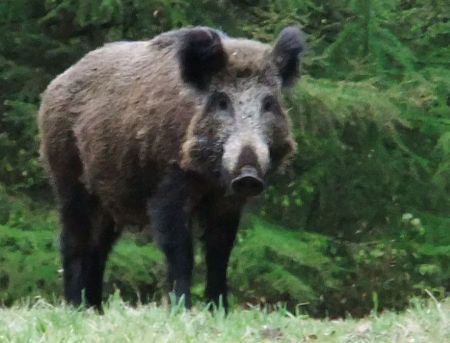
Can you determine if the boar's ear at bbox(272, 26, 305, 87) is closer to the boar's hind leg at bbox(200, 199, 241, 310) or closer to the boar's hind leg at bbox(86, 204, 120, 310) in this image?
the boar's hind leg at bbox(200, 199, 241, 310)

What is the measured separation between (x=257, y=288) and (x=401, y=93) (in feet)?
9.38

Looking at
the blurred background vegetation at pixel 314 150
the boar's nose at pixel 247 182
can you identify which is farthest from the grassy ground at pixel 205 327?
the blurred background vegetation at pixel 314 150

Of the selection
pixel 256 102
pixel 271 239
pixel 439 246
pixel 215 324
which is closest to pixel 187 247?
pixel 256 102

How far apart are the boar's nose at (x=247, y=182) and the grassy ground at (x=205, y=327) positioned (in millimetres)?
1080

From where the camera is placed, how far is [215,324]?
20.8 ft

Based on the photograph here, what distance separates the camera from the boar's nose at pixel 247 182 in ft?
24.8

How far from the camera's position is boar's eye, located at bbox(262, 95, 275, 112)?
812 centimetres

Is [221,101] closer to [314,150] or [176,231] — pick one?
[176,231]

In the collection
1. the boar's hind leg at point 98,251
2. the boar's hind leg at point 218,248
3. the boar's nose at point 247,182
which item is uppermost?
the boar's nose at point 247,182

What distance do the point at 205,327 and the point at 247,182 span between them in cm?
Result: 152

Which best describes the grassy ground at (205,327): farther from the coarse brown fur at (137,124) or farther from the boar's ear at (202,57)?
the boar's ear at (202,57)

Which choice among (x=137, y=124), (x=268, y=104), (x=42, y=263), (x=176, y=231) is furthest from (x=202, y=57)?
(x=42, y=263)

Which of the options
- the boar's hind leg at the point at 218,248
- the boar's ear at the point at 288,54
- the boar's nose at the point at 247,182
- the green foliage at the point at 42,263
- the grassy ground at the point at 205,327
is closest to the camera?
the grassy ground at the point at 205,327

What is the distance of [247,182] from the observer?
7.59m
